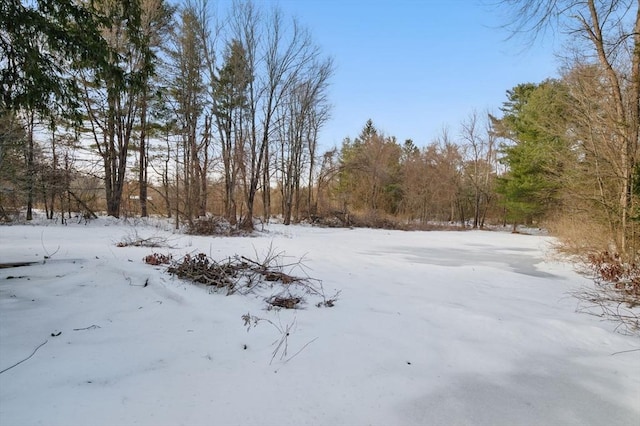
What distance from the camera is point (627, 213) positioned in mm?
6484

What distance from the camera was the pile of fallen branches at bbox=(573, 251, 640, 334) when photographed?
138 inches

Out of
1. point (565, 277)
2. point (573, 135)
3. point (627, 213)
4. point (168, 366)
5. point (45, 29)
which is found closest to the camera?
point (168, 366)

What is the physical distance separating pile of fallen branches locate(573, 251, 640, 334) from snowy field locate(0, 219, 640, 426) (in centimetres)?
30

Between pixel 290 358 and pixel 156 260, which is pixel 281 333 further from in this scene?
pixel 156 260

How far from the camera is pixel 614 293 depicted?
4723 mm

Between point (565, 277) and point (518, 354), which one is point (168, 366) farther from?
point (565, 277)

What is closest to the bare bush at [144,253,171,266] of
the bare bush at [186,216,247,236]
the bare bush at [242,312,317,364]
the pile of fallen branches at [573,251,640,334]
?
the bare bush at [242,312,317,364]

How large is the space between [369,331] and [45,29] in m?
4.82

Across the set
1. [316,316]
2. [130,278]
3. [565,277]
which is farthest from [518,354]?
[565,277]

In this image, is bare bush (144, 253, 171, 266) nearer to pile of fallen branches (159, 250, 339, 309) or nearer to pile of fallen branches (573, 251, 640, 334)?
pile of fallen branches (159, 250, 339, 309)

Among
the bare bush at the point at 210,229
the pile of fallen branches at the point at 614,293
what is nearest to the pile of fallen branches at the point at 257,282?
the pile of fallen branches at the point at 614,293

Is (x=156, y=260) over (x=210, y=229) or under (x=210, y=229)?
under

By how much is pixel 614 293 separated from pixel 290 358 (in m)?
5.32

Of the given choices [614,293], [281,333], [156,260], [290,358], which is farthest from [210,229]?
[614,293]
